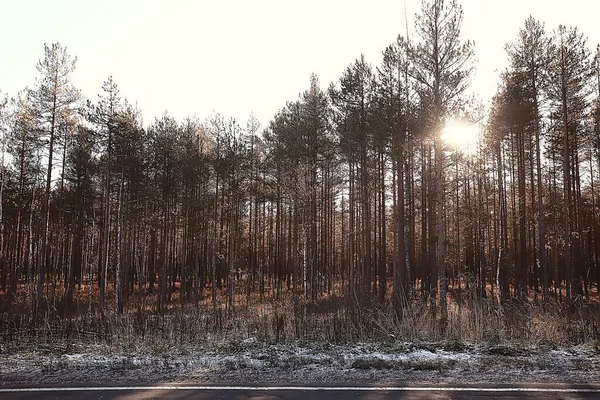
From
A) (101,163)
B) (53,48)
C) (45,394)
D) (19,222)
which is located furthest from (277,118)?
(45,394)

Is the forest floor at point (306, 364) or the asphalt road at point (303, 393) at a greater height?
the asphalt road at point (303, 393)

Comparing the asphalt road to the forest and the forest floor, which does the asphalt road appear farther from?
the forest

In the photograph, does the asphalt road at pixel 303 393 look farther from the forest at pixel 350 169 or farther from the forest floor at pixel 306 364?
the forest at pixel 350 169

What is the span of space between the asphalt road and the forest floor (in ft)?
1.54

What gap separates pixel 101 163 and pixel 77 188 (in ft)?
23.3

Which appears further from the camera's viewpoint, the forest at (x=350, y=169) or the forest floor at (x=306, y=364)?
the forest at (x=350, y=169)

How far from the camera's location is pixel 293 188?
1017 inches

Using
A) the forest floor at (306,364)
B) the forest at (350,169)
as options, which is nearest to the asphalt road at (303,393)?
the forest floor at (306,364)

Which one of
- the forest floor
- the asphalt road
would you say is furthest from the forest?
the asphalt road

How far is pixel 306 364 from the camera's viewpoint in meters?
8.70

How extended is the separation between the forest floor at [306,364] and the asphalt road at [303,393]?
469 mm

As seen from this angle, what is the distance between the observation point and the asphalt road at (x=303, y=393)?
20.5 ft

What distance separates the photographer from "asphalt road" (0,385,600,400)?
6.24 m

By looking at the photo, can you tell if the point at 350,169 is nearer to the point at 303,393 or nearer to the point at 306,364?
the point at 306,364
